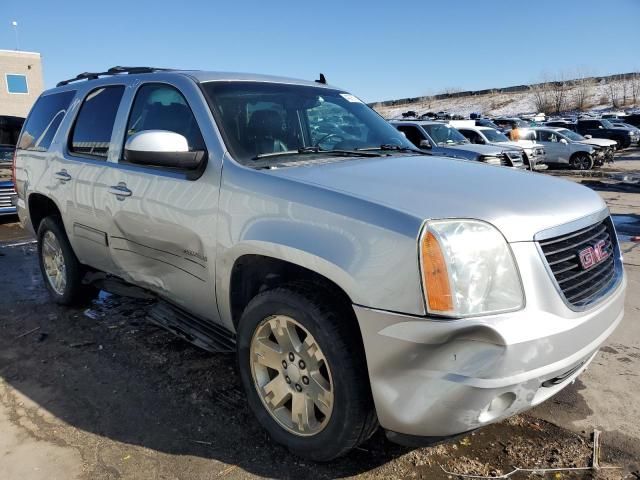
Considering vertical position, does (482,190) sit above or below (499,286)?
above

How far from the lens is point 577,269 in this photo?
2.30 metres

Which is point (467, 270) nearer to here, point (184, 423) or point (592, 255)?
point (592, 255)

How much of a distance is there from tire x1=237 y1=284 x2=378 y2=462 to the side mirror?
35.3 inches

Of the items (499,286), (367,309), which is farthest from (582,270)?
(367,309)

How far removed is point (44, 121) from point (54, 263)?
1.31 metres

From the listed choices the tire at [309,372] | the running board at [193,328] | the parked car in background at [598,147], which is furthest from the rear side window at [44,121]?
the parked car in background at [598,147]

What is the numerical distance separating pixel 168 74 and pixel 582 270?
267 centimetres

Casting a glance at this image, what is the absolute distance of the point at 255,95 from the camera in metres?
3.34

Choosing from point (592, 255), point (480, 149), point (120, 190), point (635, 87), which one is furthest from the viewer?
point (635, 87)

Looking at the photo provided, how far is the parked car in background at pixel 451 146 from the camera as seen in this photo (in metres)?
11.9

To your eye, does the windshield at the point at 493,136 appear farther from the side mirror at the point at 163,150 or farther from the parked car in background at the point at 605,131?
the side mirror at the point at 163,150

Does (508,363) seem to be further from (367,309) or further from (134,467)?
(134,467)

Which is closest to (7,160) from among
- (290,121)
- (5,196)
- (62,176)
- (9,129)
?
(9,129)

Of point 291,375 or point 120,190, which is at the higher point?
point 120,190
